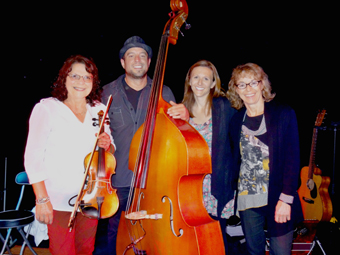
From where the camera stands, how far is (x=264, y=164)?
1.56 metres

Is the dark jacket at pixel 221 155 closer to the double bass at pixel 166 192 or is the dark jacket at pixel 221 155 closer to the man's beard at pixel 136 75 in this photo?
the double bass at pixel 166 192

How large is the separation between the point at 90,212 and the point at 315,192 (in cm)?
293

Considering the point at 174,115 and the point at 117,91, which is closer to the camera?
the point at 174,115

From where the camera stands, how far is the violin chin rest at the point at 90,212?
1431mm

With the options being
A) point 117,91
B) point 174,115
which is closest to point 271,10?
point 117,91

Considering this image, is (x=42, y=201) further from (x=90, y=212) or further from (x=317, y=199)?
(x=317, y=199)

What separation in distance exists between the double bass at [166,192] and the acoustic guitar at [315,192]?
90.3 inches

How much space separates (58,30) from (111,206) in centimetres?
324

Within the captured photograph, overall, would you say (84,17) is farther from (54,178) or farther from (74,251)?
(74,251)

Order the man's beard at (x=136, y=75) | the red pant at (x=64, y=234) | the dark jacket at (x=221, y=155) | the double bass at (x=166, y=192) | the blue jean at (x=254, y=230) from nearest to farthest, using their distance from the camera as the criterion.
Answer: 1. the double bass at (x=166, y=192)
2. the red pant at (x=64, y=234)
3. the blue jean at (x=254, y=230)
4. the dark jacket at (x=221, y=155)
5. the man's beard at (x=136, y=75)

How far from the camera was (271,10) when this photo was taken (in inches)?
135

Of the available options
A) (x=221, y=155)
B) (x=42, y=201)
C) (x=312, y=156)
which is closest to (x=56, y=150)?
(x=42, y=201)

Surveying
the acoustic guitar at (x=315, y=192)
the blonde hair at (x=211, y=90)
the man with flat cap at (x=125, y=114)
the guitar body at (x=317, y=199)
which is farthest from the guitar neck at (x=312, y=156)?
the man with flat cap at (x=125, y=114)

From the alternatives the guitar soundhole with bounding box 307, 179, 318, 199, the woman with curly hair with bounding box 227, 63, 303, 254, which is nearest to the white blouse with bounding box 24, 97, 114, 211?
the woman with curly hair with bounding box 227, 63, 303, 254
